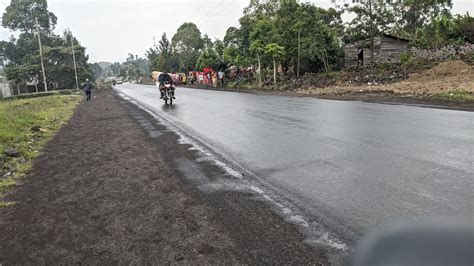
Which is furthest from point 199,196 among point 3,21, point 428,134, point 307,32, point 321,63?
point 3,21

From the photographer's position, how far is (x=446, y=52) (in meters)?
29.4

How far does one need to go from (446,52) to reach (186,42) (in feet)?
187

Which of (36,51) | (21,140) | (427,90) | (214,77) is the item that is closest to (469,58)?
(427,90)

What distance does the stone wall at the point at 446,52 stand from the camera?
28.5 m

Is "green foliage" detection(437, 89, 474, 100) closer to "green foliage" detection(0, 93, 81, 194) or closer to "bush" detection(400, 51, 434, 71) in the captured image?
"bush" detection(400, 51, 434, 71)

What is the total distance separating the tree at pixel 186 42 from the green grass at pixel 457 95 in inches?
2325

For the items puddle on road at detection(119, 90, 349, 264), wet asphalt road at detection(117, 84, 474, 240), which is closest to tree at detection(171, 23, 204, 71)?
wet asphalt road at detection(117, 84, 474, 240)

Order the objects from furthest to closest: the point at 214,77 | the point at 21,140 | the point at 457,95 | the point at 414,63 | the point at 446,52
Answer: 1. the point at 214,77
2. the point at 446,52
3. the point at 414,63
4. the point at 457,95
5. the point at 21,140

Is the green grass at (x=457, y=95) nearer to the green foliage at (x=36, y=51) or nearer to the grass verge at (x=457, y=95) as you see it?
the grass verge at (x=457, y=95)

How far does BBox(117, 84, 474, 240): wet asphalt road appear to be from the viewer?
445 centimetres

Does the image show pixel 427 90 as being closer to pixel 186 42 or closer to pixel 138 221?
pixel 138 221

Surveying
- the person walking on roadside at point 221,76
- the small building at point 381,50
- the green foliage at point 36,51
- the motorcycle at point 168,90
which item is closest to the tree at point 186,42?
the green foliage at point 36,51

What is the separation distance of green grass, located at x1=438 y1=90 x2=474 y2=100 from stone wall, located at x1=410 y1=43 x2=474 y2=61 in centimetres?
1225

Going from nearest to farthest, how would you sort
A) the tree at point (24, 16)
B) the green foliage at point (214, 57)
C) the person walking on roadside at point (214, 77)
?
1. the person walking on roadside at point (214, 77)
2. the green foliage at point (214, 57)
3. the tree at point (24, 16)
